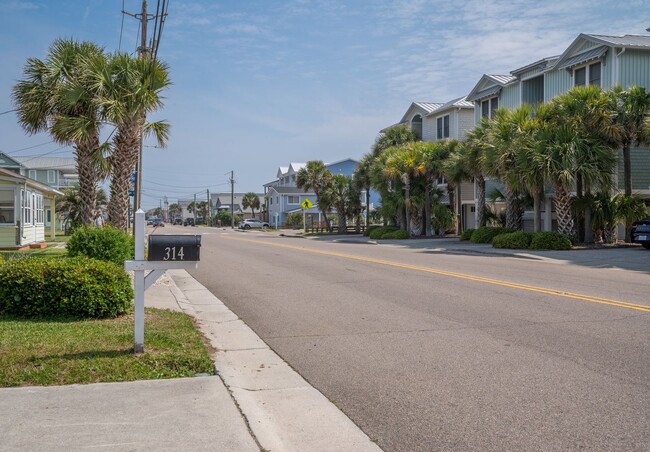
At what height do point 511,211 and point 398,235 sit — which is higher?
point 511,211

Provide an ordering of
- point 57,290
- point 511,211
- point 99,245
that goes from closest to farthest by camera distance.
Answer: point 57,290 < point 99,245 < point 511,211

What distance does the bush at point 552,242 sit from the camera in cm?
2522

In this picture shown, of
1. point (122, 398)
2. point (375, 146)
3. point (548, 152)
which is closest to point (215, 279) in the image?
point (122, 398)

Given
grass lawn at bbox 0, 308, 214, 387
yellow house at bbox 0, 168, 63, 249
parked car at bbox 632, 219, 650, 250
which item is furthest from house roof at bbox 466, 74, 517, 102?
grass lawn at bbox 0, 308, 214, 387

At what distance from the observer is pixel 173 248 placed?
22.0 ft

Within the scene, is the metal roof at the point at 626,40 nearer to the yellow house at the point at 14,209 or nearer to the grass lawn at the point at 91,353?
the yellow house at the point at 14,209

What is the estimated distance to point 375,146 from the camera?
48.4 meters

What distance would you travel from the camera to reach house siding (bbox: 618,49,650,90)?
2875cm

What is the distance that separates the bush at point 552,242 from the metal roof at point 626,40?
31.8 ft

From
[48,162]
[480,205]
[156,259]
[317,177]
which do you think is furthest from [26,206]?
[48,162]

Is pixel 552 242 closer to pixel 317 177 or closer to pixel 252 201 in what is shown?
pixel 317 177

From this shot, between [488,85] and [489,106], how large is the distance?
4.25 feet

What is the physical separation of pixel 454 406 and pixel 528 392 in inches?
32.3

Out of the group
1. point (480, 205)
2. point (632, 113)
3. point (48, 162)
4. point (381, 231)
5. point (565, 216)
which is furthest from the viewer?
point (48, 162)
